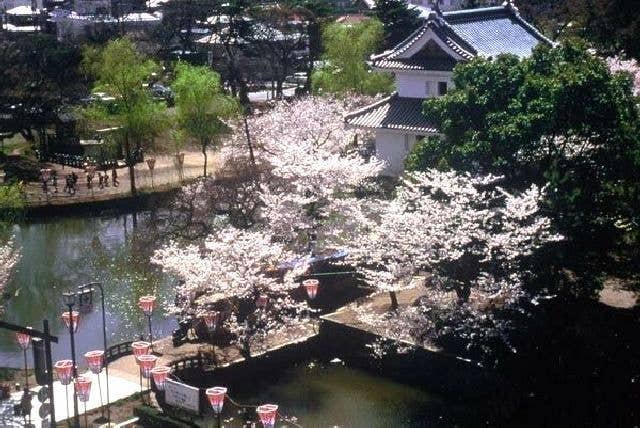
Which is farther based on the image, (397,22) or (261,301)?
(397,22)

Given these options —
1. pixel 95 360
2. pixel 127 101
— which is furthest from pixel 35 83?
pixel 95 360

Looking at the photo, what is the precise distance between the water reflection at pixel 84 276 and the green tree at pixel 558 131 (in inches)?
399

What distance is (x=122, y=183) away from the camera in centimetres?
4253

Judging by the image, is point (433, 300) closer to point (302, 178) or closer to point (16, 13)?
point (302, 178)

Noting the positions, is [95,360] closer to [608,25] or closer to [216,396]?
[216,396]

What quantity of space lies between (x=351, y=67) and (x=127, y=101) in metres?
11.0

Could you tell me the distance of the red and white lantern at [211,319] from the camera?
75.6ft

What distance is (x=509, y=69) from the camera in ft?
86.1

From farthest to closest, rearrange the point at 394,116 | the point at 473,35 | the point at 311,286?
the point at 473,35, the point at 394,116, the point at 311,286

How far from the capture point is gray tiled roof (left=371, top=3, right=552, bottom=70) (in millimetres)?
35094

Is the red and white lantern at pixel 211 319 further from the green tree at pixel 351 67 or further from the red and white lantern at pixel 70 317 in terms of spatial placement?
the green tree at pixel 351 67

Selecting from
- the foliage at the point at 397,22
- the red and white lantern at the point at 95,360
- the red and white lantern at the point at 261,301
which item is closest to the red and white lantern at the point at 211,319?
the red and white lantern at the point at 261,301

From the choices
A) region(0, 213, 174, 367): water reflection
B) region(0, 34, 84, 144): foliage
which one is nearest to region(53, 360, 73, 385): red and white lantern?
region(0, 213, 174, 367): water reflection

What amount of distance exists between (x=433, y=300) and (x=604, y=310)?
4546 mm
